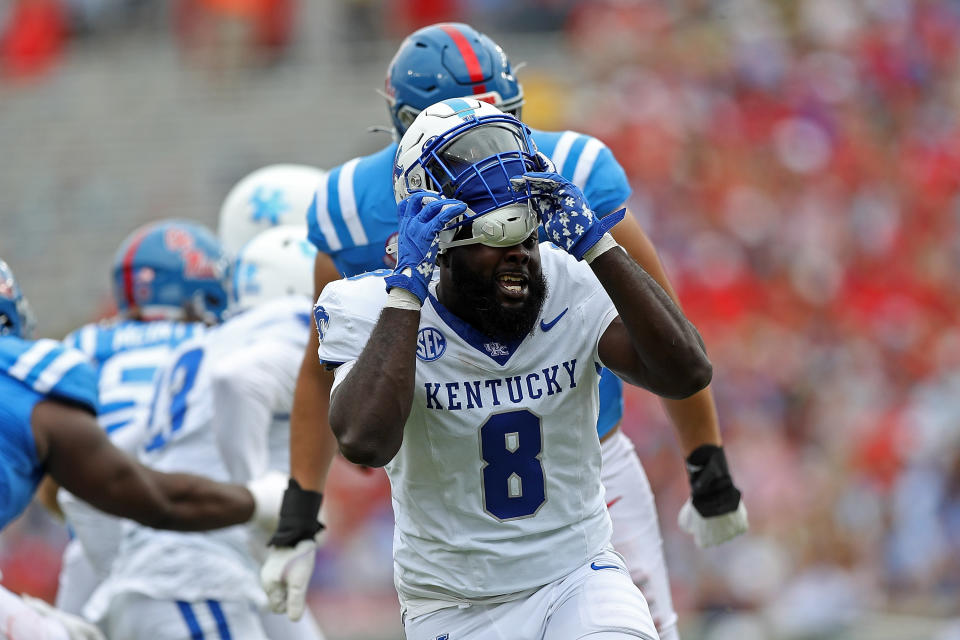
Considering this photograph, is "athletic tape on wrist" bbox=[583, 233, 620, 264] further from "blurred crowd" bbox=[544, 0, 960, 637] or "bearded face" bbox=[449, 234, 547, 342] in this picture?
"blurred crowd" bbox=[544, 0, 960, 637]

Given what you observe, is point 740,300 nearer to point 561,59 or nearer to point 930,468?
point 930,468

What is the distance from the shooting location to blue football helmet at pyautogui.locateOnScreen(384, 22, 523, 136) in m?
3.91

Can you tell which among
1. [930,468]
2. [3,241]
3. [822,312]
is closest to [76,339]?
[930,468]

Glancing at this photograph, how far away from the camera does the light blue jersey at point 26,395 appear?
147 inches

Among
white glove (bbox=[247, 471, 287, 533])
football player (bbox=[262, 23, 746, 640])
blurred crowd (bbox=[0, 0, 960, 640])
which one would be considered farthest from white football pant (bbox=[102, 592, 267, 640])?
blurred crowd (bbox=[0, 0, 960, 640])

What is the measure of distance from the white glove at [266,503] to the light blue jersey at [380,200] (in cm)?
83

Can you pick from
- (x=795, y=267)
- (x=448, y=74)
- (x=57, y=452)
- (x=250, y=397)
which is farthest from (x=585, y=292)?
(x=795, y=267)

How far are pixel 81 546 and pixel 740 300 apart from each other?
6.87 meters

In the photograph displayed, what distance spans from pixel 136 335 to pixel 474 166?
9.68 ft

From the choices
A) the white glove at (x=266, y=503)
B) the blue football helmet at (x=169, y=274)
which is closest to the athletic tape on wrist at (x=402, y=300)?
the white glove at (x=266, y=503)

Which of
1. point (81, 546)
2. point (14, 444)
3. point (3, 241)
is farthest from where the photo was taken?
point (3, 241)

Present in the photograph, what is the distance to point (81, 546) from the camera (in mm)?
5340

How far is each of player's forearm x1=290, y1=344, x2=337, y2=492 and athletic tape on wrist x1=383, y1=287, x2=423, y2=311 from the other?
3.62 ft

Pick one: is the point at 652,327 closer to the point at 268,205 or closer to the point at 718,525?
the point at 718,525
